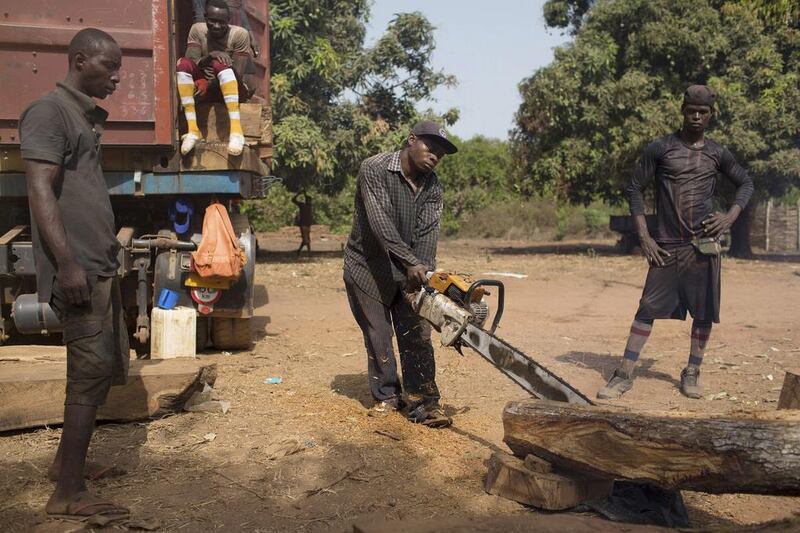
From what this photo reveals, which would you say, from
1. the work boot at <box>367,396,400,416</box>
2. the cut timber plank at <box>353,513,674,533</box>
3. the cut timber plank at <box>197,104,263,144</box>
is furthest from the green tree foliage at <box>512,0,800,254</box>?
the cut timber plank at <box>353,513,674,533</box>

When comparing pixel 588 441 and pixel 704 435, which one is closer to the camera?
pixel 704 435

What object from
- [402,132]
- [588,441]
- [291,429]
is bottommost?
[291,429]

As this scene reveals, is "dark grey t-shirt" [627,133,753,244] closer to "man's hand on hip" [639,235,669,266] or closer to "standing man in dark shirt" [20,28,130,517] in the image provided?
"man's hand on hip" [639,235,669,266]

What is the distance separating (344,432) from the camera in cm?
470

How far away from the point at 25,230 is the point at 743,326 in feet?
24.3

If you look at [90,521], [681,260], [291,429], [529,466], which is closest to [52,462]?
[90,521]

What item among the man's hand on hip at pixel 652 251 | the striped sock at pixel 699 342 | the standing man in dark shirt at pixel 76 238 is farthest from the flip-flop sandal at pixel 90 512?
the striped sock at pixel 699 342

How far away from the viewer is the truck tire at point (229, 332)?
7.12 meters

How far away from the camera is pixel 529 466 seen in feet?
12.0

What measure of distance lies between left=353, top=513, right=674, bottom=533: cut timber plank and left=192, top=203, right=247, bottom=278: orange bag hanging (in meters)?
3.54

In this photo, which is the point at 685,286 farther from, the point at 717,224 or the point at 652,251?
the point at 717,224

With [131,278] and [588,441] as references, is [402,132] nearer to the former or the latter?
[131,278]

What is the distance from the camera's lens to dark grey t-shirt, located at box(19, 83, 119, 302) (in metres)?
3.33

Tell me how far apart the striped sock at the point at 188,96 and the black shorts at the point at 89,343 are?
116 inches
